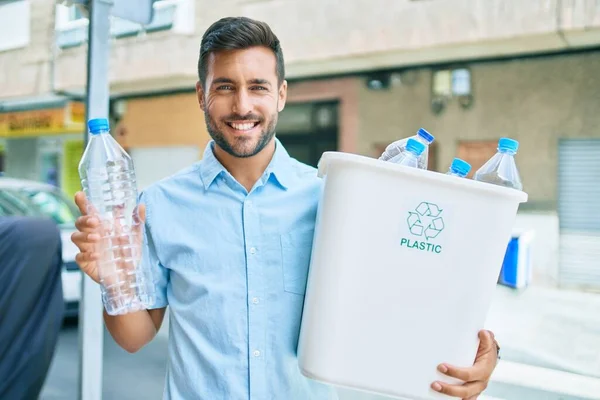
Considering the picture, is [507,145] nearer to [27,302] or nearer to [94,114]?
[27,302]

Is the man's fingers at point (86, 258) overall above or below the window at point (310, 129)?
below

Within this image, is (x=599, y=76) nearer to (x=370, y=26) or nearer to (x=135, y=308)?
(x=370, y=26)

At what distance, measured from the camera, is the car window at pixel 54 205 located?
582 centimetres

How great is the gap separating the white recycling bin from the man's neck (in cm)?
22

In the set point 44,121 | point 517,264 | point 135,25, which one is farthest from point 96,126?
point 44,121

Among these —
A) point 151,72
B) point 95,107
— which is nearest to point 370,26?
point 151,72

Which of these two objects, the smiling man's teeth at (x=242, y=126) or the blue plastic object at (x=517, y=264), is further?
the blue plastic object at (x=517, y=264)

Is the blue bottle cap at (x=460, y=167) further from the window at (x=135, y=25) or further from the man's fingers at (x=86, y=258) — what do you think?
the window at (x=135, y=25)

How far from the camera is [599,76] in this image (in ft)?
24.1

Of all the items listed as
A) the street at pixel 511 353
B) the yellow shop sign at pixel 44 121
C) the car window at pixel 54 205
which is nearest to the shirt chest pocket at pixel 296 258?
the street at pixel 511 353

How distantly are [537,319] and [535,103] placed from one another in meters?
3.06

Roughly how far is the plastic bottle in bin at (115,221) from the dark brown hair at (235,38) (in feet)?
0.86

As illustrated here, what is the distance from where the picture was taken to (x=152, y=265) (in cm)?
130

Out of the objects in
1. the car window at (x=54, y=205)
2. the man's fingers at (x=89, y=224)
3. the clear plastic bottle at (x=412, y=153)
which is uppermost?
the clear plastic bottle at (x=412, y=153)
